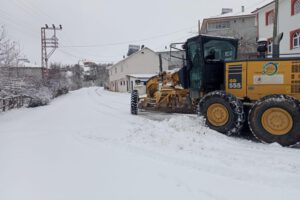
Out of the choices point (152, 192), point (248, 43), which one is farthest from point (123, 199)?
point (248, 43)

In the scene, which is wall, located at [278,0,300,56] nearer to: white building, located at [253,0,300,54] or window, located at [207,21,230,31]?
white building, located at [253,0,300,54]

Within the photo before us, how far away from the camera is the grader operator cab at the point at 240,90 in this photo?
253 inches

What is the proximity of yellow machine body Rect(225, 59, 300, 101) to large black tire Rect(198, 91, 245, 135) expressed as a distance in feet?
1.42

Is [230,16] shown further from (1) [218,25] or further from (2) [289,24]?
(2) [289,24]

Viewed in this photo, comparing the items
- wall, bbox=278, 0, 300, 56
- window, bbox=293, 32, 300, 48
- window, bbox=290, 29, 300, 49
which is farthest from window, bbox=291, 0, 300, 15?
window, bbox=293, 32, 300, 48

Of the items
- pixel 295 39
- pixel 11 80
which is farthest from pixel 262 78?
pixel 295 39

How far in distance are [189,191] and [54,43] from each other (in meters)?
40.4

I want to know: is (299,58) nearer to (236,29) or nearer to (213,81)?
(213,81)

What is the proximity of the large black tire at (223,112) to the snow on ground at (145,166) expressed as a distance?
40 centimetres

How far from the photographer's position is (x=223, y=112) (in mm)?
7496

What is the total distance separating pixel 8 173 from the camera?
463 cm

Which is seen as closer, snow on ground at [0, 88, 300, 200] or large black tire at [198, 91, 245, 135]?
snow on ground at [0, 88, 300, 200]

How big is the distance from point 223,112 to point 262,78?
1.36 metres

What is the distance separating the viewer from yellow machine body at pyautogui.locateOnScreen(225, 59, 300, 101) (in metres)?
6.67
